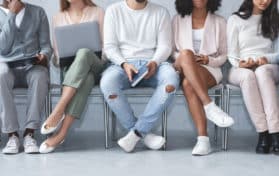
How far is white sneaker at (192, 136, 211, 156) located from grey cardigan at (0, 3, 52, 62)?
110 centimetres

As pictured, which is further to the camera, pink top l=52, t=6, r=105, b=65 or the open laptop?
pink top l=52, t=6, r=105, b=65

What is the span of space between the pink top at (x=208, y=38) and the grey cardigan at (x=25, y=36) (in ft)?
2.77

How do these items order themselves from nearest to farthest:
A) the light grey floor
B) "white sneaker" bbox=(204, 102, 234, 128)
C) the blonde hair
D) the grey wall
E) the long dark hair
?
the light grey floor → "white sneaker" bbox=(204, 102, 234, 128) → the long dark hair → the blonde hair → the grey wall

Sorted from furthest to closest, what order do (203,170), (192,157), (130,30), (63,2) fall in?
1. (63,2)
2. (130,30)
3. (192,157)
4. (203,170)

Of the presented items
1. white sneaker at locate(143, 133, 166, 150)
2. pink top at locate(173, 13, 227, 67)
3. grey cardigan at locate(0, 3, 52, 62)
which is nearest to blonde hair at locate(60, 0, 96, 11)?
grey cardigan at locate(0, 3, 52, 62)

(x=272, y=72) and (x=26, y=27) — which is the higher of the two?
(x=26, y=27)

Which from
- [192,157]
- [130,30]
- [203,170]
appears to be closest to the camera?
[203,170]

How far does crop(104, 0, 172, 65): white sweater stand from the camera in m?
2.86

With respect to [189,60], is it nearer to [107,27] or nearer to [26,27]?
[107,27]

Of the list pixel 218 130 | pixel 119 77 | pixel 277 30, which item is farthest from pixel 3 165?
pixel 277 30

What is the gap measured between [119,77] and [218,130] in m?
0.93

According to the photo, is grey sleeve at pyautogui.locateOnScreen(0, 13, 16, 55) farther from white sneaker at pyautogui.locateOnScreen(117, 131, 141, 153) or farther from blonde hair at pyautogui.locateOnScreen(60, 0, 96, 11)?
white sneaker at pyautogui.locateOnScreen(117, 131, 141, 153)

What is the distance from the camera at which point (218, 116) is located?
259cm

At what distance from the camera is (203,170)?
233cm
